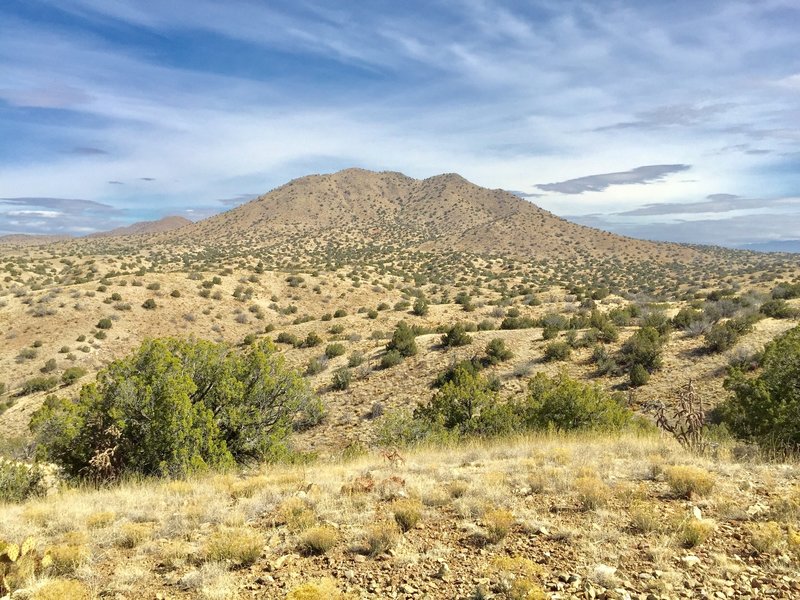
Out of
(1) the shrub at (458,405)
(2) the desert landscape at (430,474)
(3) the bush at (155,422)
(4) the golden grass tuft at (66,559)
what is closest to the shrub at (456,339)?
(2) the desert landscape at (430,474)

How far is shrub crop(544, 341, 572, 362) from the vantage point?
2391 cm

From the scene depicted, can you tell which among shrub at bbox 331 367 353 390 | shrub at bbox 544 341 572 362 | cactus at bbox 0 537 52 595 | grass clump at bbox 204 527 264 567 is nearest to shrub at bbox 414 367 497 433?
shrub at bbox 331 367 353 390

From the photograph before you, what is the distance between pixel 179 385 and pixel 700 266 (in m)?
106

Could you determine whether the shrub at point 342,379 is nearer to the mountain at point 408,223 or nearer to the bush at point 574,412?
the bush at point 574,412

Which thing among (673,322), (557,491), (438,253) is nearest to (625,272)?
(438,253)

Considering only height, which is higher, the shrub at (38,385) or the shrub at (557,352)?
the shrub at (557,352)

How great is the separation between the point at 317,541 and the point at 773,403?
12.7 m

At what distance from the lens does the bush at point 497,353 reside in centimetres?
2408

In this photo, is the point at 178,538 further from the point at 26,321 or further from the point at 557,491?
the point at 26,321

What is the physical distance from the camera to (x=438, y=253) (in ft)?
320

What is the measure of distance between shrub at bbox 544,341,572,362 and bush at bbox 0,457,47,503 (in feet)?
68.5

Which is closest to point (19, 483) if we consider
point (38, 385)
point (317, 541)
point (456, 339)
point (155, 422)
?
point (155, 422)

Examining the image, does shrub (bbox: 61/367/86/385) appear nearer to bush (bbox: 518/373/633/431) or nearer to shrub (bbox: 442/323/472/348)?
shrub (bbox: 442/323/472/348)

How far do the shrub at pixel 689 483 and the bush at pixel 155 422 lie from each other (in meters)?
9.16
